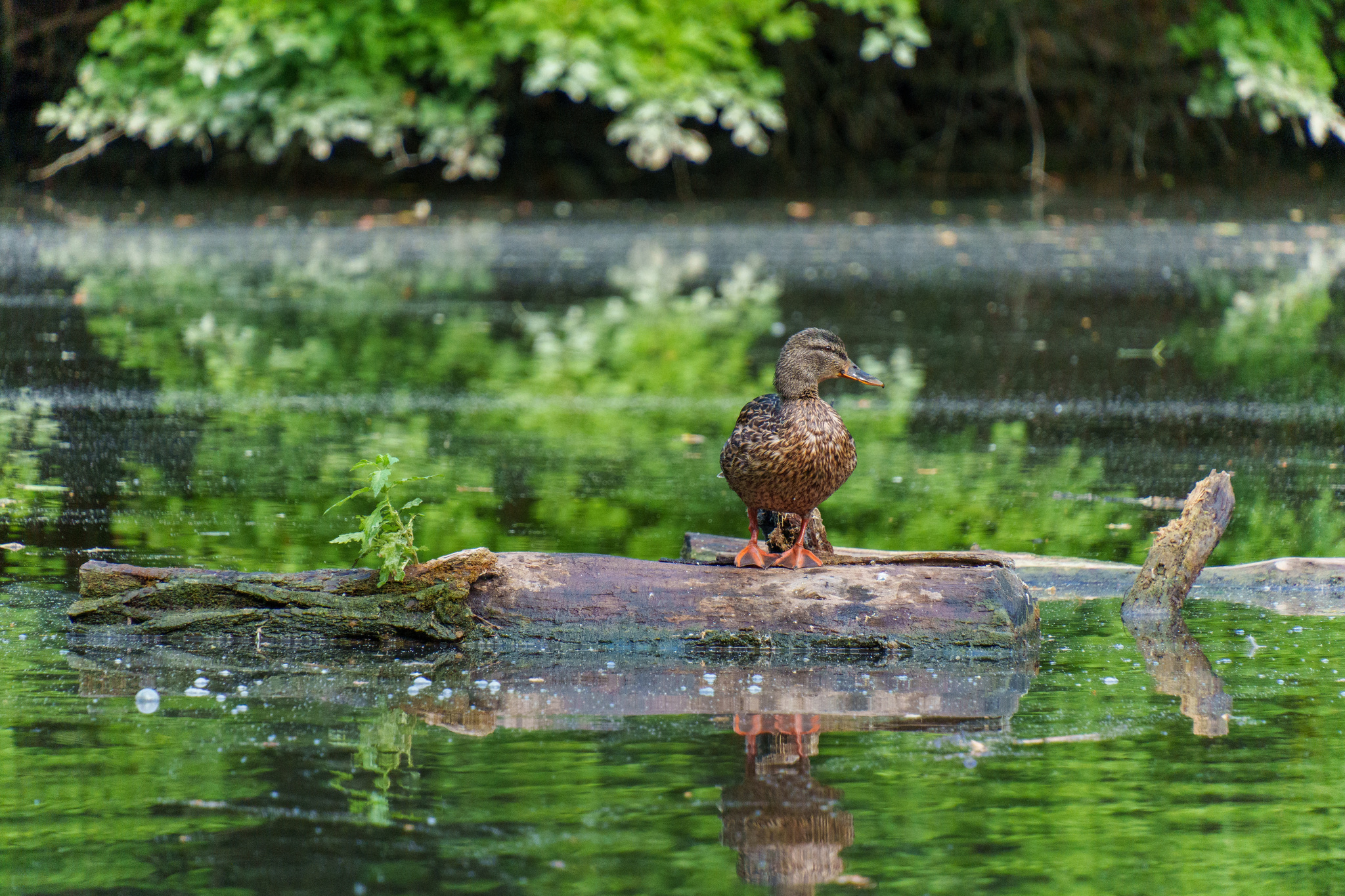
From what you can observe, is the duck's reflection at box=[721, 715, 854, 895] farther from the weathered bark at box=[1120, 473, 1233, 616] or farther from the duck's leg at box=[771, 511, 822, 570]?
the weathered bark at box=[1120, 473, 1233, 616]

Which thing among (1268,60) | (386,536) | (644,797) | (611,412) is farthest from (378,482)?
(1268,60)

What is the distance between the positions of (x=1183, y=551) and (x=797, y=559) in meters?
1.16

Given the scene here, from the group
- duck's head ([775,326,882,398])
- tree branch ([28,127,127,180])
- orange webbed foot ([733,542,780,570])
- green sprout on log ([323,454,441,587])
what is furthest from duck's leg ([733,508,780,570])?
tree branch ([28,127,127,180])

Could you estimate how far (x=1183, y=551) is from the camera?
17.4 feet

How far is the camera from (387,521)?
4945 millimetres

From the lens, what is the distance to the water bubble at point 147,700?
4.20 meters

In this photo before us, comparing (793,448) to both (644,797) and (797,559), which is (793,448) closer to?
(797,559)

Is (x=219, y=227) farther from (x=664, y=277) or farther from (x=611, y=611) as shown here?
(x=611, y=611)

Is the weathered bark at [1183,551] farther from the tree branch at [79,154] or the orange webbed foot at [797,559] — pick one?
the tree branch at [79,154]

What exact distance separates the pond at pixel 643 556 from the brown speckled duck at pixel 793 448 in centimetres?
58

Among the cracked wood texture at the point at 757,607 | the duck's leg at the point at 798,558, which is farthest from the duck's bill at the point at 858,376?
the cracked wood texture at the point at 757,607

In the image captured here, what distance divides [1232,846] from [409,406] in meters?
6.10

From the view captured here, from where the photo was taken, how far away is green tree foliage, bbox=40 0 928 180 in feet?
60.9

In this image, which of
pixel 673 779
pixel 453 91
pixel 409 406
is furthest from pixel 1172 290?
pixel 673 779
